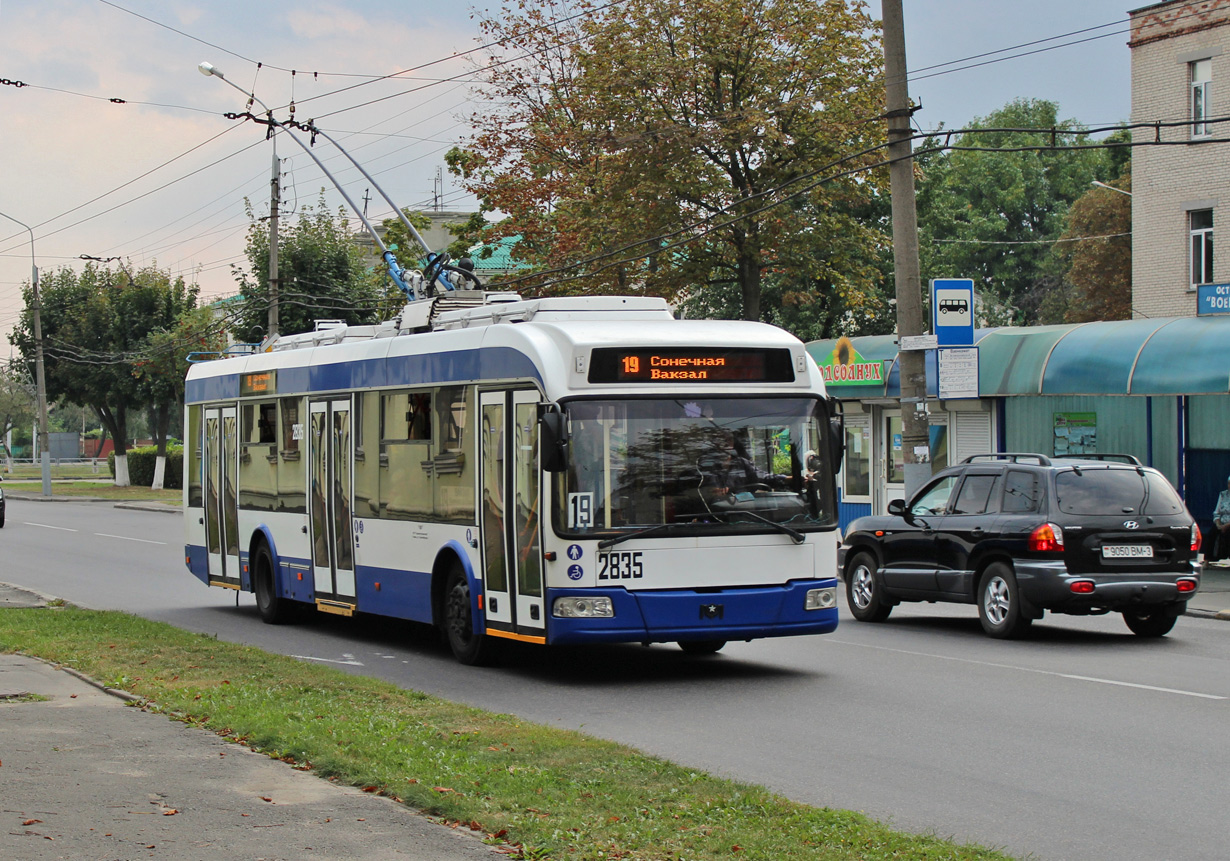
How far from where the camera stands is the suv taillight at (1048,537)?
14320 millimetres

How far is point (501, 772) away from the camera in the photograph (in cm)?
778

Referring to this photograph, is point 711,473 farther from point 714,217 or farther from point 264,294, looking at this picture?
point 264,294

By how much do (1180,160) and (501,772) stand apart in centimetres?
3601

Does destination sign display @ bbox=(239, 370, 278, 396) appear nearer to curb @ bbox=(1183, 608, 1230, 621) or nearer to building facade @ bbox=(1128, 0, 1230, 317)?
curb @ bbox=(1183, 608, 1230, 621)

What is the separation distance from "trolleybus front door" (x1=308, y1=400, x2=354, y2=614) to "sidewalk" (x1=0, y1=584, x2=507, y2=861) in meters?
6.11

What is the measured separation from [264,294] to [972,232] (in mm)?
38875

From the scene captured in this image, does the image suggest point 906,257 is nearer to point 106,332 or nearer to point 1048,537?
point 1048,537

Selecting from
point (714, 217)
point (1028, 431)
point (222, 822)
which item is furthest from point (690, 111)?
point (222, 822)

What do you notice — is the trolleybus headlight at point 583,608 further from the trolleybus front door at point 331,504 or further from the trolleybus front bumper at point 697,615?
the trolleybus front door at point 331,504

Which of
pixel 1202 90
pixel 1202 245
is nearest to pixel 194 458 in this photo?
pixel 1202 245

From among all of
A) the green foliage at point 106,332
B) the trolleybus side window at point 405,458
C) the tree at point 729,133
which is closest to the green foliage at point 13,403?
the green foliage at point 106,332

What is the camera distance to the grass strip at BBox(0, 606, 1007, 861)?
250 inches

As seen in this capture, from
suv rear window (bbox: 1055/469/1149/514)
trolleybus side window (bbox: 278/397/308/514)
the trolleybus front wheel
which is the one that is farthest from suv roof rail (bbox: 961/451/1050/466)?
trolleybus side window (bbox: 278/397/308/514)

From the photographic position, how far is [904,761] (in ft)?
28.8
